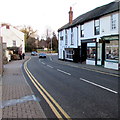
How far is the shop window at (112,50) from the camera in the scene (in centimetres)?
1881

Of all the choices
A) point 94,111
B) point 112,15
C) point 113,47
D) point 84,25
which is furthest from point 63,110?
point 84,25

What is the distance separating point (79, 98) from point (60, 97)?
2.70 ft

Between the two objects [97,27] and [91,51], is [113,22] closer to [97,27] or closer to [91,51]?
[97,27]

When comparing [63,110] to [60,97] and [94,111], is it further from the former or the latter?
[60,97]

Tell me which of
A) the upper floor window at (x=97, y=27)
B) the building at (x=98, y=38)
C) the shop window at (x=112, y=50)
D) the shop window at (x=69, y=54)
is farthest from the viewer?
the shop window at (x=69, y=54)

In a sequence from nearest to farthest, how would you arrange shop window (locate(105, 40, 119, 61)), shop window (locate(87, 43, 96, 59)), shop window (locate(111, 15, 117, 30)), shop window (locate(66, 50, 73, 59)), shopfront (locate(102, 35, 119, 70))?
shopfront (locate(102, 35, 119, 70)), shop window (locate(105, 40, 119, 61)), shop window (locate(111, 15, 117, 30)), shop window (locate(87, 43, 96, 59)), shop window (locate(66, 50, 73, 59))

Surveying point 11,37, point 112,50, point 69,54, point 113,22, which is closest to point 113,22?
point 113,22

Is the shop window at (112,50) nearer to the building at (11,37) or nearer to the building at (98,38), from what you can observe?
the building at (98,38)

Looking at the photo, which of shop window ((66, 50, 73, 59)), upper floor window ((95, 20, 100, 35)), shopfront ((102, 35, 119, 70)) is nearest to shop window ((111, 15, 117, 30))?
shopfront ((102, 35, 119, 70))

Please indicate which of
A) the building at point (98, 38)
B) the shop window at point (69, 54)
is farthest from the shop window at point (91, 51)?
the shop window at point (69, 54)

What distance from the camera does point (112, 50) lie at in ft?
64.3

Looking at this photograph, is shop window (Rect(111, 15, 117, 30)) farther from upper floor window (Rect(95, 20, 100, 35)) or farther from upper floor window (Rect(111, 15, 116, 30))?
upper floor window (Rect(95, 20, 100, 35))

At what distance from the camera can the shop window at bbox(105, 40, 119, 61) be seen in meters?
18.8

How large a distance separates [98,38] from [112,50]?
3400mm
